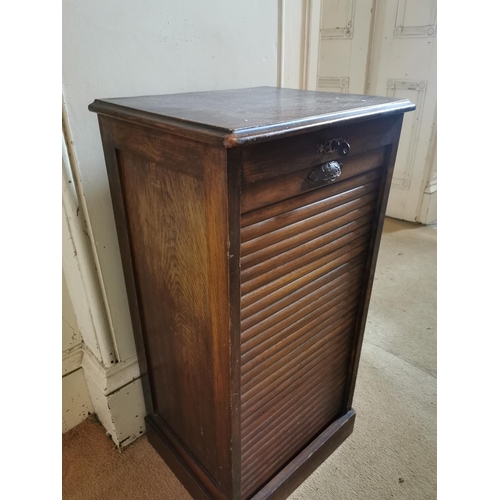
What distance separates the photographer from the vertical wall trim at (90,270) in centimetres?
87

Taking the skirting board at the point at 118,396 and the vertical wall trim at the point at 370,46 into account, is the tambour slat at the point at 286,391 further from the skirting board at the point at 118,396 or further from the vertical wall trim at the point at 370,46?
the vertical wall trim at the point at 370,46

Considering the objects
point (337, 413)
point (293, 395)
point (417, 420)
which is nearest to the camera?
point (293, 395)

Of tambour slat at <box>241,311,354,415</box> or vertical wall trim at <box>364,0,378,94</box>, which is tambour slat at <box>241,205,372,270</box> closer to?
tambour slat at <box>241,311,354,415</box>

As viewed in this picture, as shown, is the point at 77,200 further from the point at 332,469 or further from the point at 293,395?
the point at 332,469

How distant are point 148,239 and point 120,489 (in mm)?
723

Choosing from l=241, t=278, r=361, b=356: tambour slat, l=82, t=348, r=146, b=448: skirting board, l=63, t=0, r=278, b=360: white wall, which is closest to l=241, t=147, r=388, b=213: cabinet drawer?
l=241, t=278, r=361, b=356: tambour slat

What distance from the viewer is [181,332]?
87 cm

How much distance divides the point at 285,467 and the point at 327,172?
781 millimetres

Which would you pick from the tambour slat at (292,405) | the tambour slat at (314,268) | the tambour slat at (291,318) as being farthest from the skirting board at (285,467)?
the tambour slat at (314,268)

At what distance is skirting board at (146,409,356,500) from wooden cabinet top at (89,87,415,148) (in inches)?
33.3

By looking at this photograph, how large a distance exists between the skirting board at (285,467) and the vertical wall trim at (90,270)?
0.27m

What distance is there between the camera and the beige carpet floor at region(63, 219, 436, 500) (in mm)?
1086

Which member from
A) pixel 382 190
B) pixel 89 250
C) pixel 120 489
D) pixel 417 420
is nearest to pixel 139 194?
pixel 89 250

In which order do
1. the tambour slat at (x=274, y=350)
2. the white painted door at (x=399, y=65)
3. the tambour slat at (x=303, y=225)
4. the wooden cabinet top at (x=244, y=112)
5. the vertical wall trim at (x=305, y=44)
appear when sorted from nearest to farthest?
the wooden cabinet top at (x=244, y=112)
the tambour slat at (x=303, y=225)
the tambour slat at (x=274, y=350)
the vertical wall trim at (x=305, y=44)
the white painted door at (x=399, y=65)
